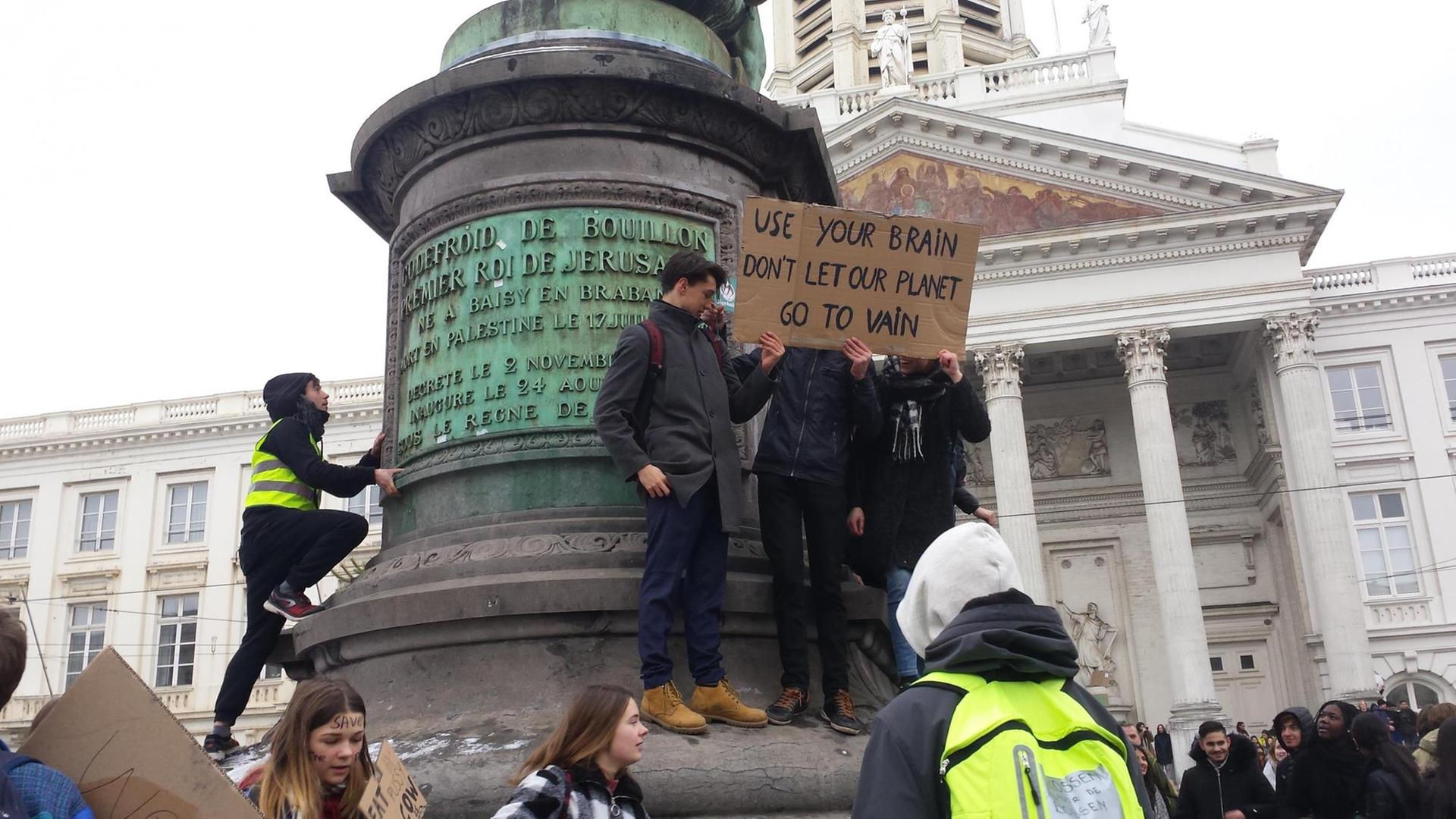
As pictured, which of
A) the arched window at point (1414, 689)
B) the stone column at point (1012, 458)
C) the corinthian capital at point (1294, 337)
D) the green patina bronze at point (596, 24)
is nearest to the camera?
the green patina bronze at point (596, 24)

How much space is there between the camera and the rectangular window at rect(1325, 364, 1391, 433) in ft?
105

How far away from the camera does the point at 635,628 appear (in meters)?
4.12

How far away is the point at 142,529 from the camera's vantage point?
38812 millimetres

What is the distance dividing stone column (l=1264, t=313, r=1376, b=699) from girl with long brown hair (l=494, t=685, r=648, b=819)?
88.4 ft

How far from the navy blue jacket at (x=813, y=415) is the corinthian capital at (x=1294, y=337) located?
2683cm

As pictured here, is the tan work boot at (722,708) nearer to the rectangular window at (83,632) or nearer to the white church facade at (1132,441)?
the white church facade at (1132,441)

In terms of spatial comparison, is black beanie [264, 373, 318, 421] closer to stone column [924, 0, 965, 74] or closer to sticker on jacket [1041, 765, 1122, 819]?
sticker on jacket [1041, 765, 1122, 819]

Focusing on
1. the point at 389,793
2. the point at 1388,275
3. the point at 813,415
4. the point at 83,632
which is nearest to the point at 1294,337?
the point at 1388,275

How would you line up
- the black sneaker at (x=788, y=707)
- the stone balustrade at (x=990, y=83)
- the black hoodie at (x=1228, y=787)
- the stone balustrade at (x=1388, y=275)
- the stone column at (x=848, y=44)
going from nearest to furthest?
the black sneaker at (x=788, y=707), the black hoodie at (x=1228, y=787), the stone balustrade at (x=1388, y=275), the stone balustrade at (x=990, y=83), the stone column at (x=848, y=44)

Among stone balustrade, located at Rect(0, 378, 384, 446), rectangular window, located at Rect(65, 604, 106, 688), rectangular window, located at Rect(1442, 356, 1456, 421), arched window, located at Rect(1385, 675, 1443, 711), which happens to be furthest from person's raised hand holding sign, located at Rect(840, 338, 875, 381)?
rectangular window, located at Rect(65, 604, 106, 688)

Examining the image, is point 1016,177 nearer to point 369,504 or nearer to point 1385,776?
point 369,504

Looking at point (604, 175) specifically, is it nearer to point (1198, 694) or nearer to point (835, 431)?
point (835, 431)

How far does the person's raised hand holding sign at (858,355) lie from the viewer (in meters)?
4.27

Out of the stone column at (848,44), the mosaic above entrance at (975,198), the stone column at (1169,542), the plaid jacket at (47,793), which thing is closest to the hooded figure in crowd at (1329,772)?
the plaid jacket at (47,793)
